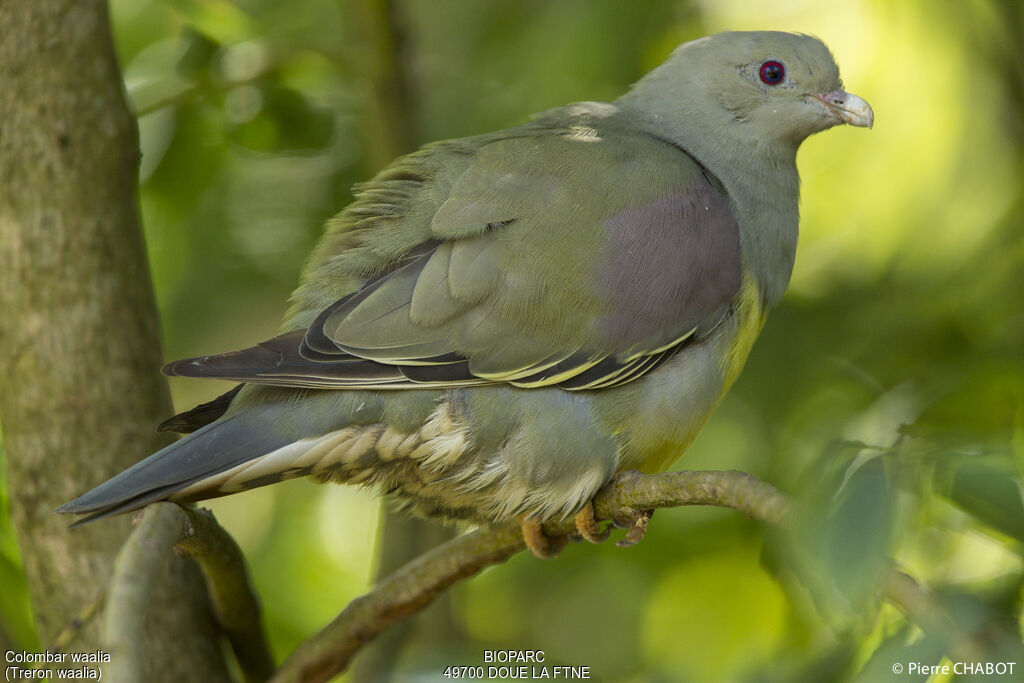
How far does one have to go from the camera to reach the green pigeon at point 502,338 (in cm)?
217

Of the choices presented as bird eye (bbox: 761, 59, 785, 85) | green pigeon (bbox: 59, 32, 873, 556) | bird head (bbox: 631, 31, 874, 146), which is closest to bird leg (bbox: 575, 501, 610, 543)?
green pigeon (bbox: 59, 32, 873, 556)

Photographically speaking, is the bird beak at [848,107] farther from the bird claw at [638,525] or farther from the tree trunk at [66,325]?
the tree trunk at [66,325]

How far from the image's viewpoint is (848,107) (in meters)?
2.94

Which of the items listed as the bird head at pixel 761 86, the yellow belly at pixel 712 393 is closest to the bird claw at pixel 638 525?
the yellow belly at pixel 712 393

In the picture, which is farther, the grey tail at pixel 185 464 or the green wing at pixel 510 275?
the green wing at pixel 510 275

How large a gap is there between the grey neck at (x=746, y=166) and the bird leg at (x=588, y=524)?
0.78m

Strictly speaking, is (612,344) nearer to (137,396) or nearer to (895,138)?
(137,396)

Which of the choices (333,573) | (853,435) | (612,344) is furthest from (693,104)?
(333,573)

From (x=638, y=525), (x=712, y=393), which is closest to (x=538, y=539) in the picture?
(x=638, y=525)

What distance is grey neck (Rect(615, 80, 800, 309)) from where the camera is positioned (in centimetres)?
283

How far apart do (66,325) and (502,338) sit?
3.32 ft

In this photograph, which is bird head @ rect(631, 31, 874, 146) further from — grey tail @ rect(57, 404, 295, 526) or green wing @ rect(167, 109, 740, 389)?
grey tail @ rect(57, 404, 295, 526)

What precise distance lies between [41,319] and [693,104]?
1.90 metres

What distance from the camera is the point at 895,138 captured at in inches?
135
